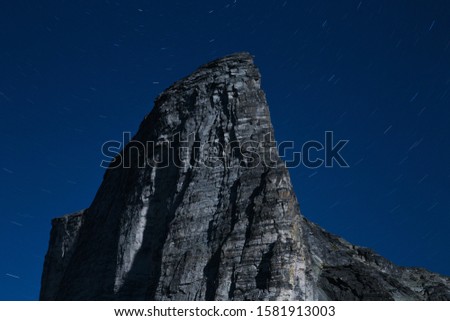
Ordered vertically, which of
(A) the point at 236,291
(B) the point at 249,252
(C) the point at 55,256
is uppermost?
(C) the point at 55,256

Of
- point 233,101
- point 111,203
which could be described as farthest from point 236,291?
point 111,203

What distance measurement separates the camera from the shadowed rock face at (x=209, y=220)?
105ft

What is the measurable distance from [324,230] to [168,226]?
21.6m

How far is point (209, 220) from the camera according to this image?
3550cm

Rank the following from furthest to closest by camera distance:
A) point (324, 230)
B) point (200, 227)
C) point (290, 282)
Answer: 1. point (324, 230)
2. point (200, 227)
3. point (290, 282)

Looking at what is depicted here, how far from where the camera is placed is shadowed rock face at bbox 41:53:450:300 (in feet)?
105

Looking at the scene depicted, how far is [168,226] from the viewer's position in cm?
3641
